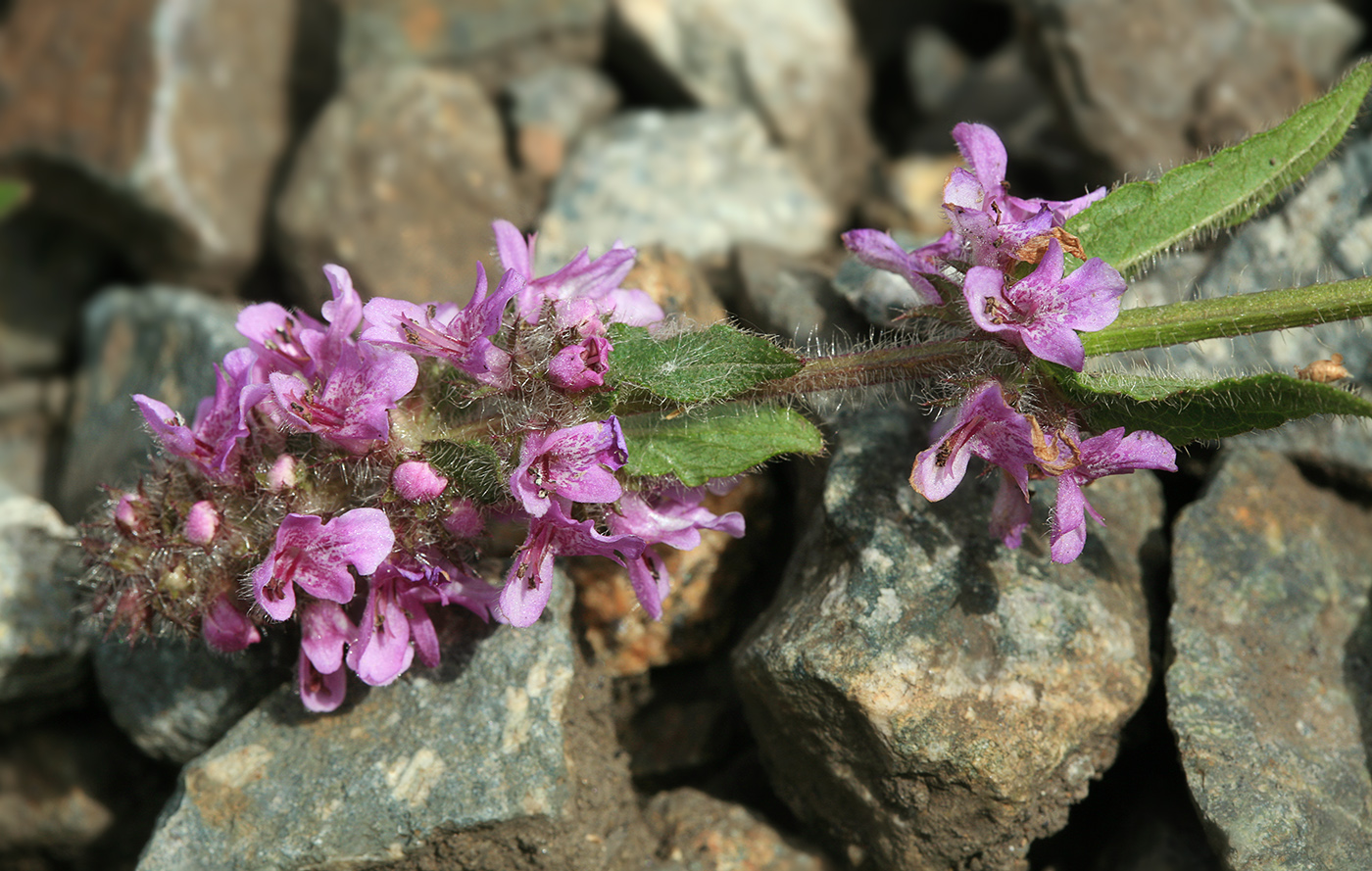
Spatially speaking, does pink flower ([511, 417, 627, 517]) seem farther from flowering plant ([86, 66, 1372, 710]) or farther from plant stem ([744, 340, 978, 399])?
plant stem ([744, 340, 978, 399])

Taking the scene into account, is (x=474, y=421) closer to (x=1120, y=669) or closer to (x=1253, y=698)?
(x=1120, y=669)

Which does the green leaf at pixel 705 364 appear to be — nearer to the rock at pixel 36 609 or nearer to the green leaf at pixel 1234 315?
the green leaf at pixel 1234 315

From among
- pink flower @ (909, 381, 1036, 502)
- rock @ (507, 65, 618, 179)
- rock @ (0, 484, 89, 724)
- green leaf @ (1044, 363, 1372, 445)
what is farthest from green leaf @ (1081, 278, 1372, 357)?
rock @ (0, 484, 89, 724)

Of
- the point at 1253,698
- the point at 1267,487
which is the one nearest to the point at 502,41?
A: the point at 1267,487

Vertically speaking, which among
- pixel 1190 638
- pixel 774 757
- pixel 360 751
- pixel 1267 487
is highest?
pixel 1267 487

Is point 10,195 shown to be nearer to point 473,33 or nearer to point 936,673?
point 473,33
